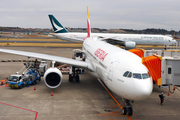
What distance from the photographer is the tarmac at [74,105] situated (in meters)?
11.7

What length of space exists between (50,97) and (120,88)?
22.6 feet

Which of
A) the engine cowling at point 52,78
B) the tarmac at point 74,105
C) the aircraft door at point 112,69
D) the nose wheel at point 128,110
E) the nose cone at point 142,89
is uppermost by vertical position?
the aircraft door at point 112,69

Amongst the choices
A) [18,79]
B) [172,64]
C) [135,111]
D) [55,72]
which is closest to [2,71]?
[18,79]

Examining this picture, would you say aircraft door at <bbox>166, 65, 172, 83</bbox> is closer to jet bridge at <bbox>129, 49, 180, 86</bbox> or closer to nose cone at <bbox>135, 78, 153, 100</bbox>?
jet bridge at <bbox>129, 49, 180, 86</bbox>

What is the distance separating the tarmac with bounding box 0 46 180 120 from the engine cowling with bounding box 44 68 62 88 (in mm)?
881

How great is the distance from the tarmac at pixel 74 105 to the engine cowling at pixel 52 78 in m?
0.88

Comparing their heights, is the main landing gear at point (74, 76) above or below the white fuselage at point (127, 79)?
below

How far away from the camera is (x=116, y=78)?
10617 millimetres

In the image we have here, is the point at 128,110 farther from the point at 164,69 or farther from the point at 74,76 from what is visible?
the point at 74,76

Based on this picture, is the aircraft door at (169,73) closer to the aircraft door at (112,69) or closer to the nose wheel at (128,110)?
the nose wheel at (128,110)

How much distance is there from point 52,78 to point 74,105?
381 cm

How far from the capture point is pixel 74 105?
13500 millimetres

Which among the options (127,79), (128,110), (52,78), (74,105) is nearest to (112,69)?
(127,79)

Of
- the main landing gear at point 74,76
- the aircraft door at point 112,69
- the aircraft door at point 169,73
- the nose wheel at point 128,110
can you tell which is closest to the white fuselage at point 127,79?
the aircraft door at point 112,69
